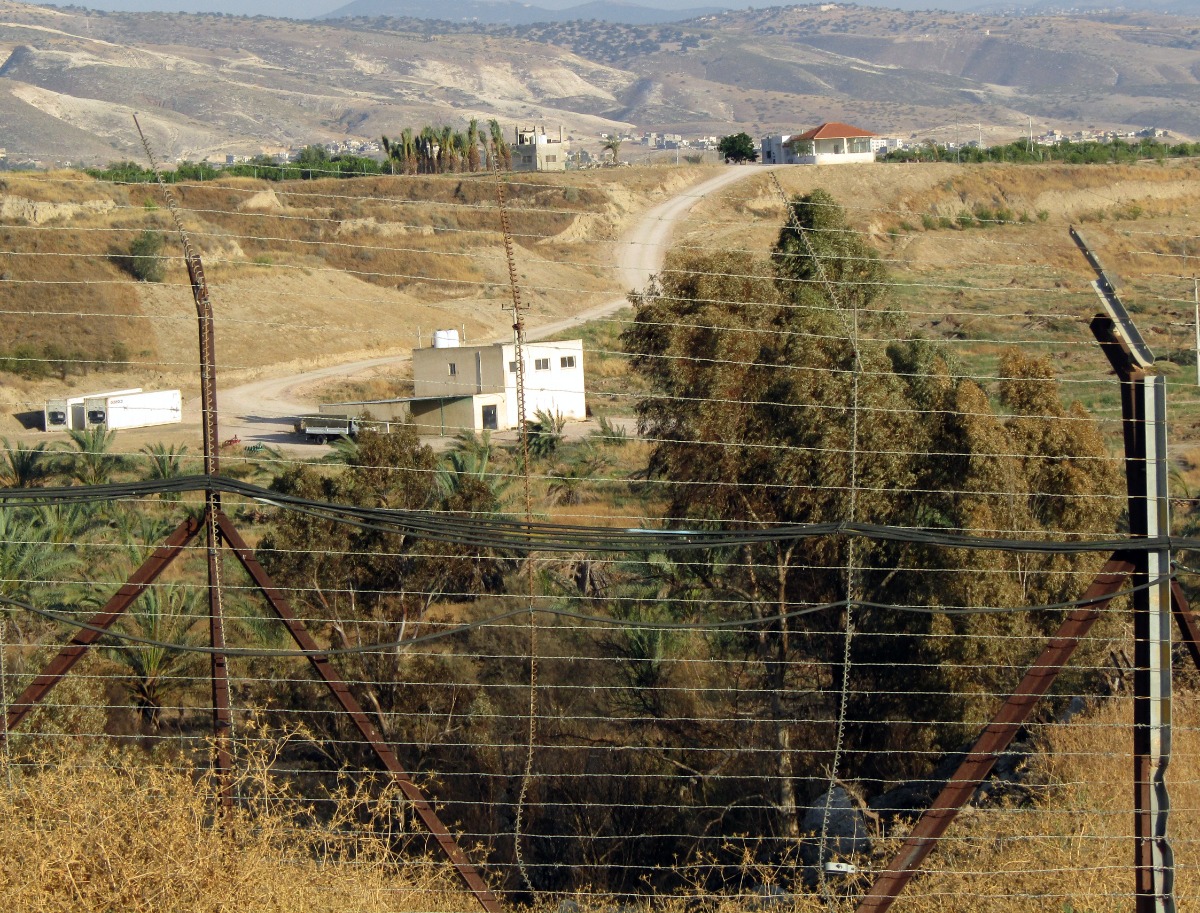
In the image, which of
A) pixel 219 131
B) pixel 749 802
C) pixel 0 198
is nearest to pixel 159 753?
pixel 749 802

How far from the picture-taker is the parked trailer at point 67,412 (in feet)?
77.5

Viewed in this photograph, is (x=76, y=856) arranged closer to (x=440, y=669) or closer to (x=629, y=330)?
(x=440, y=669)

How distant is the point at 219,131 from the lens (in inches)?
4764

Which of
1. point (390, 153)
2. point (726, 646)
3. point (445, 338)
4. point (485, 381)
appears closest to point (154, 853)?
point (726, 646)

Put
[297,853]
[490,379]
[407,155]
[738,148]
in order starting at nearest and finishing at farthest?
[297,853], [490,379], [407,155], [738,148]

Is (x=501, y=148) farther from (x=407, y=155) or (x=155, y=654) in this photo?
(x=155, y=654)

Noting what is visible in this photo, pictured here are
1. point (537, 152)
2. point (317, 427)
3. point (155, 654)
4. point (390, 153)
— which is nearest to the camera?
point (155, 654)

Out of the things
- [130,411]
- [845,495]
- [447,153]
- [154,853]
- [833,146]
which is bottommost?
[154,853]

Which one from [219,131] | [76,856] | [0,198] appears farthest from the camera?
[219,131]

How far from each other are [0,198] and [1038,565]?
32.8 m

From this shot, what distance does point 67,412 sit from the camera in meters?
23.5

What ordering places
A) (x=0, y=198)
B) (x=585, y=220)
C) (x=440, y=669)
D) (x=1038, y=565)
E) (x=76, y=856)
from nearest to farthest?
1. (x=76, y=856)
2. (x=1038, y=565)
3. (x=440, y=669)
4. (x=0, y=198)
5. (x=585, y=220)

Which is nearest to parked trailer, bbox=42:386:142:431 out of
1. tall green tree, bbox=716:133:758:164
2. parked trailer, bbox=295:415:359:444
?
parked trailer, bbox=295:415:359:444

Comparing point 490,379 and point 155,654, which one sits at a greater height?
point 490,379
